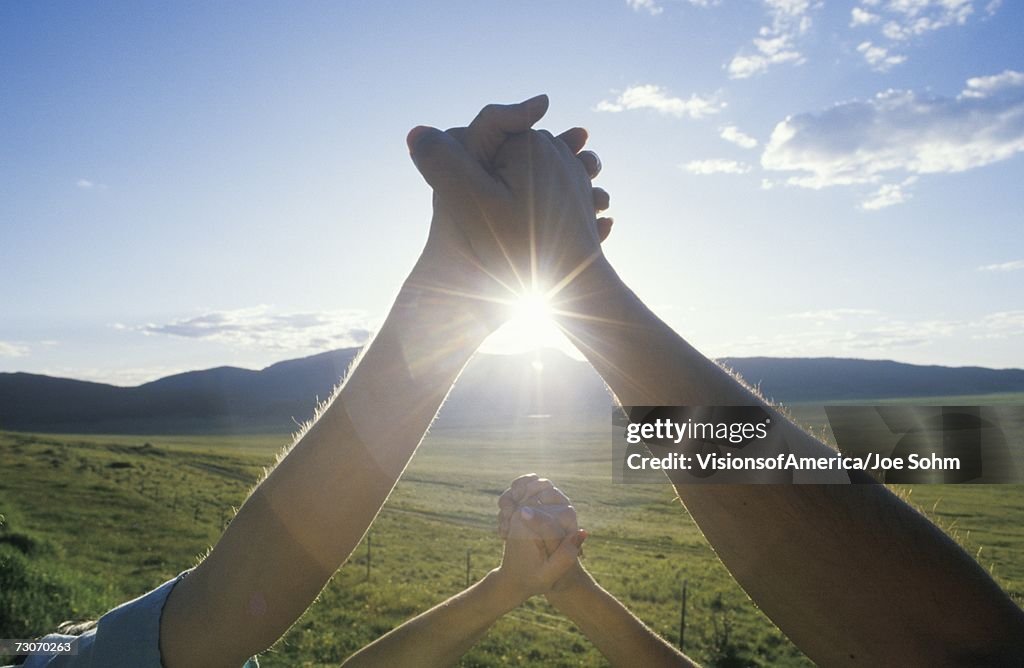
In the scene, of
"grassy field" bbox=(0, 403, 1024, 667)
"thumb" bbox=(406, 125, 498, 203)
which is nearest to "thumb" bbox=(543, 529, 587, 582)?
"grassy field" bbox=(0, 403, 1024, 667)

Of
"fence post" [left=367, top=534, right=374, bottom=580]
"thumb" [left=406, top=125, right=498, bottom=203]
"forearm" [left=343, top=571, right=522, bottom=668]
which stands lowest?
"fence post" [left=367, top=534, right=374, bottom=580]

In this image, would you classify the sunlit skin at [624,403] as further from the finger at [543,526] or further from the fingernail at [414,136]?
the finger at [543,526]

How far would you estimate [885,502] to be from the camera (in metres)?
1.11

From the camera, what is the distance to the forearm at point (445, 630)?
249cm

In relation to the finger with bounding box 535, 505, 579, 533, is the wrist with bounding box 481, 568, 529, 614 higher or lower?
lower

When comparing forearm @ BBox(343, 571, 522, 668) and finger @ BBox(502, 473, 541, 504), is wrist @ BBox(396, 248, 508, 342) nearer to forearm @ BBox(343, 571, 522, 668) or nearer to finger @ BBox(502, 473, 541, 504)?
finger @ BBox(502, 473, 541, 504)

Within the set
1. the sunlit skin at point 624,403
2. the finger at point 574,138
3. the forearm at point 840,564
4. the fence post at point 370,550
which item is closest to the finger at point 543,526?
the sunlit skin at point 624,403

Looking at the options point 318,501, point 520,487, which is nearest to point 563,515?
point 520,487

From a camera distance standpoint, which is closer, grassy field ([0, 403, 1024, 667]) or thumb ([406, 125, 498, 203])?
thumb ([406, 125, 498, 203])

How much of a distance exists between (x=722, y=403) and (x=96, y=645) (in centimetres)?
152

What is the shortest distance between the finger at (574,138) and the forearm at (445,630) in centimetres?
176

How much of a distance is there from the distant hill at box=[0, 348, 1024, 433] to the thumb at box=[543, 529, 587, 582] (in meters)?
125

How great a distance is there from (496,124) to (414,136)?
361 millimetres

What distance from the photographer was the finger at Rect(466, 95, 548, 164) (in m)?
2.31
